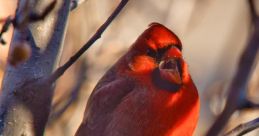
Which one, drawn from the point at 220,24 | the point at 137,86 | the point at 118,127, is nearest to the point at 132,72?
the point at 137,86

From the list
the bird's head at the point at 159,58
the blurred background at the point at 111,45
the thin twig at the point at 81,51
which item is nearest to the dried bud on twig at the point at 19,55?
the thin twig at the point at 81,51

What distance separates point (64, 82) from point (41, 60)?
3.01ft

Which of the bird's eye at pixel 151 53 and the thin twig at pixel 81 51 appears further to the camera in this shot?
the bird's eye at pixel 151 53

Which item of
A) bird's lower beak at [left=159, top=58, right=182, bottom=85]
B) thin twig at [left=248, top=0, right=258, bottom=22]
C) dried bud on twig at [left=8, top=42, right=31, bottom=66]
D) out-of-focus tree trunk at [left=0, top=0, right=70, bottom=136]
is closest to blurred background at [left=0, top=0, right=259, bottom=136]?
bird's lower beak at [left=159, top=58, right=182, bottom=85]

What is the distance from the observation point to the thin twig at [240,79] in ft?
2.20

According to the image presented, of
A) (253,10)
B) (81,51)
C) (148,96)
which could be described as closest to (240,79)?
(253,10)

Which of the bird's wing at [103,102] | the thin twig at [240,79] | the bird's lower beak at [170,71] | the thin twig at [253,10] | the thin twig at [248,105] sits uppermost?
the thin twig at [253,10]

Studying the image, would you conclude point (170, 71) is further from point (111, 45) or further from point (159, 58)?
point (111, 45)

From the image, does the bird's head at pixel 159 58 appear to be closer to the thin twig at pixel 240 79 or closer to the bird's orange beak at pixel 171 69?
the bird's orange beak at pixel 171 69

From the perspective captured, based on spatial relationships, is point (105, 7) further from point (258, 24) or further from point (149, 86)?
point (258, 24)

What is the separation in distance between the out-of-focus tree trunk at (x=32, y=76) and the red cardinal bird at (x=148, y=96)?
218 millimetres

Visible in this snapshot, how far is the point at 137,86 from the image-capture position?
60.1 inches

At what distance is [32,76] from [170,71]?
12.8 inches

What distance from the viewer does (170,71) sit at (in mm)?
1369
